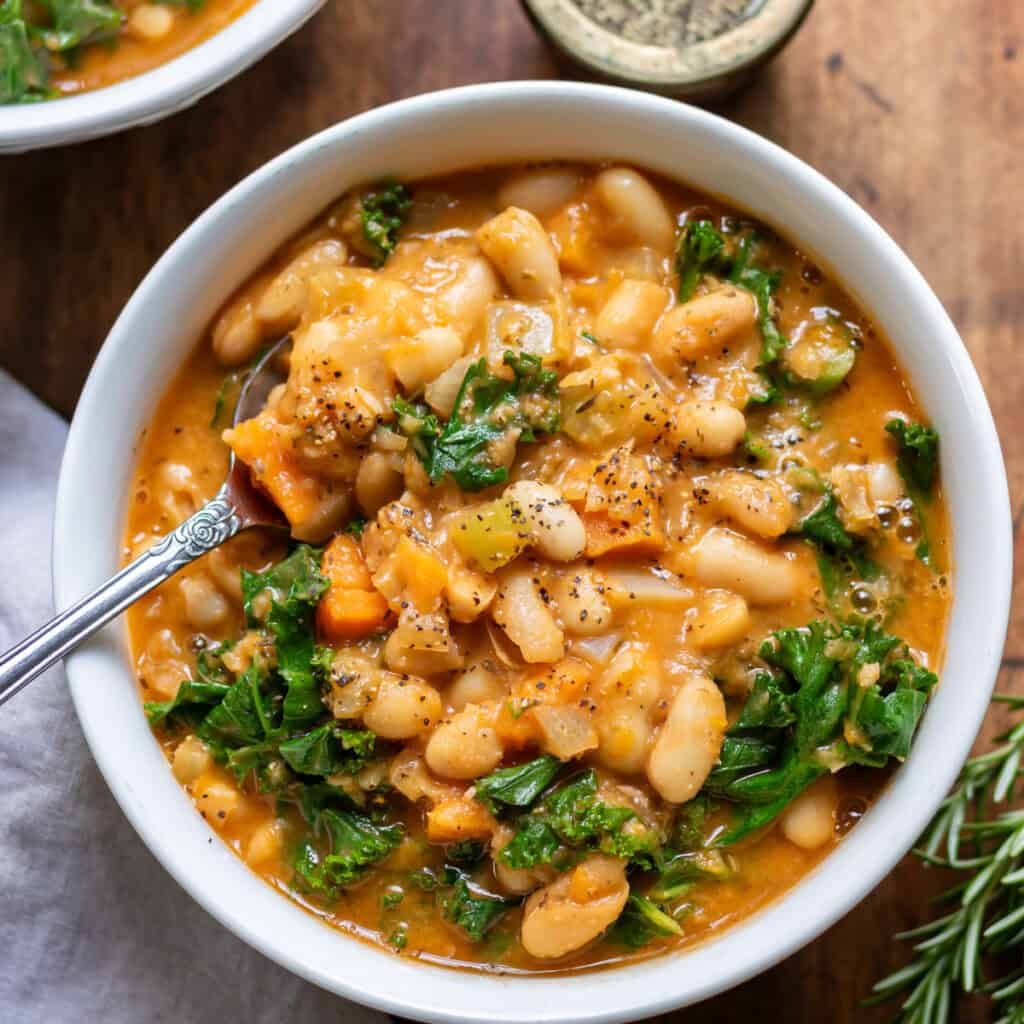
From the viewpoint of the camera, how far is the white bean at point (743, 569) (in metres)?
2.84

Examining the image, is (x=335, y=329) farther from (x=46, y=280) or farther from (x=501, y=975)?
(x=501, y=975)

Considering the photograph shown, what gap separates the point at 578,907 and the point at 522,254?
1.30 meters

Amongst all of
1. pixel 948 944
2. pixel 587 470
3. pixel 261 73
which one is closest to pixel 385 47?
pixel 261 73

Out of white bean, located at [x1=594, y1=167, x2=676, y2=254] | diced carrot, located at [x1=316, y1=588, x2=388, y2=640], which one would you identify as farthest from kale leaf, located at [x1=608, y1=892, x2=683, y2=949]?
white bean, located at [x1=594, y1=167, x2=676, y2=254]

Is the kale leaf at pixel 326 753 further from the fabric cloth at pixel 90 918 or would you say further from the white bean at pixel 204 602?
the fabric cloth at pixel 90 918

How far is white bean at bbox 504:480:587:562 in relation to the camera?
2.76 m

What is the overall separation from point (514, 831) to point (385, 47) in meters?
2.00

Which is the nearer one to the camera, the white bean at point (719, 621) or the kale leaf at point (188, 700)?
the white bean at point (719, 621)

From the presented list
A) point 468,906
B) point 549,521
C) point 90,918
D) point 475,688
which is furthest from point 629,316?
point 90,918

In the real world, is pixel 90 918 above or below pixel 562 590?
below

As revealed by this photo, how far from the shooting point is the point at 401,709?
2773 millimetres

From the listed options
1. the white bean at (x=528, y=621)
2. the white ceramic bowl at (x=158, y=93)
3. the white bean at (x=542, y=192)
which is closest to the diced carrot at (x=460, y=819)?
the white bean at (x=528, y=621)

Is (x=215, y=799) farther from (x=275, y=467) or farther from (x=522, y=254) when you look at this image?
(x=522, y=254)

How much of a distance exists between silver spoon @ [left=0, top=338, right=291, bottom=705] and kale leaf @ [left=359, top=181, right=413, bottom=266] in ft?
0.94
